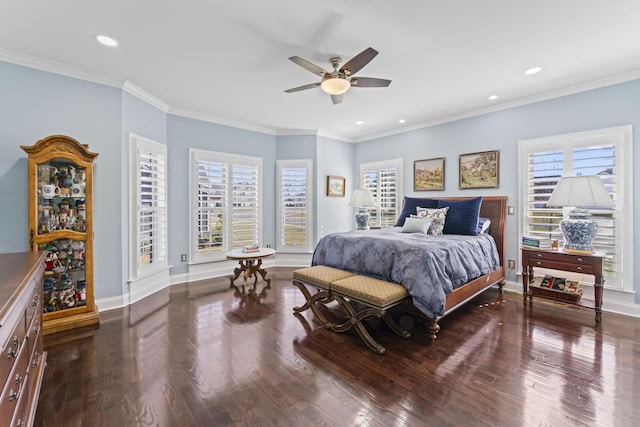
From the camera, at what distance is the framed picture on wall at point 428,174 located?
4.80 metres

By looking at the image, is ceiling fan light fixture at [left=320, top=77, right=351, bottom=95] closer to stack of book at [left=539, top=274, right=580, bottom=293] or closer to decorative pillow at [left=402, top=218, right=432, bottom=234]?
decorative pillow at [left=402, top=218, right=432, bottom=234]

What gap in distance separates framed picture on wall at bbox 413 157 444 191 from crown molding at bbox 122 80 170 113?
427 cm

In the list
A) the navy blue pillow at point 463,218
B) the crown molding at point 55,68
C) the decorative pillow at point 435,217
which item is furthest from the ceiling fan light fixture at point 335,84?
the crown molding at point 55,68

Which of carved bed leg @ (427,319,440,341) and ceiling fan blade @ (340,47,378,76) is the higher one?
ceiling fan blade @ (340,47,378,76)

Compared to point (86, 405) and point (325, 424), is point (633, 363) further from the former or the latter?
point (86, 405)

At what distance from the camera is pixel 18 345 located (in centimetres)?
126

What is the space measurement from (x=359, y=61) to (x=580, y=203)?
2.71 m

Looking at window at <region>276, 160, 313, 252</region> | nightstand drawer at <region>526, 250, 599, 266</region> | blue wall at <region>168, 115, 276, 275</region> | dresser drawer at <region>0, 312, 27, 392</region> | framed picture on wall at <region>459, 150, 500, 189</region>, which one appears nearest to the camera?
dresser drawer at <region>0, 312, 27, 392</region>

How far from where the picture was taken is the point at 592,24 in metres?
2.30

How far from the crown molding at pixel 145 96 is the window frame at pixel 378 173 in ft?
12.6

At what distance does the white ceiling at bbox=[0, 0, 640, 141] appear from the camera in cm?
214

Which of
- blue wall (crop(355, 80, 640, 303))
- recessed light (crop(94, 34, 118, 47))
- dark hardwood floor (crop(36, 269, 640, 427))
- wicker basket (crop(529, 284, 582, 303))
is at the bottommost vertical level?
dark hardwood floor (crop(36, 269, 640, 427))

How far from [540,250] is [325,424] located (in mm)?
3208

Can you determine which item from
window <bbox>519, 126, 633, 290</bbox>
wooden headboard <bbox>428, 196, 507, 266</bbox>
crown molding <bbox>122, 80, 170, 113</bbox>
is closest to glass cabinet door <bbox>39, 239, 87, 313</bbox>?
crown molding <bbox>122, 80, 170, 113</bbox>
